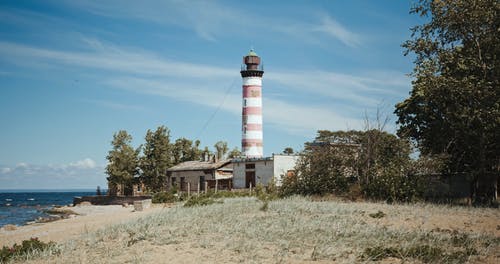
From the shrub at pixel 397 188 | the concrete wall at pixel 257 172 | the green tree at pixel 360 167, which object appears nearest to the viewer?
the shrub at pixel 397 188

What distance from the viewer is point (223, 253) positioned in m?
12.7

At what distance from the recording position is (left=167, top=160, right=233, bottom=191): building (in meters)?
51.9

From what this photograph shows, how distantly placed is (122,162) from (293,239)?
47445 mm

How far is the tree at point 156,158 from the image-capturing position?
195 feet

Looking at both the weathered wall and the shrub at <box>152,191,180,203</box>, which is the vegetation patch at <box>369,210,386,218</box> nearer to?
the shrub at <box>152,191,180,203</box>

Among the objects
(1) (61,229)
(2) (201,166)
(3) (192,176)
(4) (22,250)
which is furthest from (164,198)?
(4) (22,250)

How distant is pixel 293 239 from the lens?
1409 centimetres

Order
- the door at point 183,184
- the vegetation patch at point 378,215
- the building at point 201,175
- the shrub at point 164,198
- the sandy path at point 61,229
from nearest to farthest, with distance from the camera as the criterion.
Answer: the vegetation patch at point 378,215, the sandy path at point 61,229, the shrub at point 164,198, the building at point 201,175, the door at point 183,184

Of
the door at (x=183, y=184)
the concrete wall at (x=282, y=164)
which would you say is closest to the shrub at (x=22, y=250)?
the concrete wall at (x=282, y=164)

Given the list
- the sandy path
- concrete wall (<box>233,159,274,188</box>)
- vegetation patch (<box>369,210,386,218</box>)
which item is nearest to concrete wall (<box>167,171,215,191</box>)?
concrete wall (<box>233,159,274,188</box>)

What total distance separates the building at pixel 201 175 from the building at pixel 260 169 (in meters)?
1.88

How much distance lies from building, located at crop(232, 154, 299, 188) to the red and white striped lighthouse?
14.4 feet

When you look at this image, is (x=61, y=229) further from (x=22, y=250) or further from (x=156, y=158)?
(x=156, y=158)

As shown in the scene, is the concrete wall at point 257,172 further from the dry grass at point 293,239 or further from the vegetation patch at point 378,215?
the vegetation patch at point 378,215
